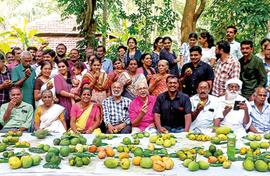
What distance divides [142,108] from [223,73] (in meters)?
1.40

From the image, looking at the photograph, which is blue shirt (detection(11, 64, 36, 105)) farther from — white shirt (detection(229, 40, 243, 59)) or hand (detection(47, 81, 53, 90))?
white shirt (detection(229, 40, 243, 59))

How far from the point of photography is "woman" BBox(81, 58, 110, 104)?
5.87m

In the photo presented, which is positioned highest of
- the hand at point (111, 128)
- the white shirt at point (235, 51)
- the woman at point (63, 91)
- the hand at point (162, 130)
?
the white shirt at point (235, 51)

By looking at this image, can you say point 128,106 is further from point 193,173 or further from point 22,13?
point 22,13

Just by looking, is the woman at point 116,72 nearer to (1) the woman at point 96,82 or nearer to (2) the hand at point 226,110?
(1) the woman at point 96,82

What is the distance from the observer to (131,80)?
6.01m

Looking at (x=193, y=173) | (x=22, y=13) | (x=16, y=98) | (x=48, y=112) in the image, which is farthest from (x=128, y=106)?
(x=22, y=13)

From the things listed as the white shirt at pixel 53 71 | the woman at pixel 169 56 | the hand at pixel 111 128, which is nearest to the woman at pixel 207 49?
the woman at pixel 169 56

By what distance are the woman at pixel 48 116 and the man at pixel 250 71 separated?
2.75m

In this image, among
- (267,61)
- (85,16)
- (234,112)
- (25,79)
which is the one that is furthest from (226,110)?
(85,16)

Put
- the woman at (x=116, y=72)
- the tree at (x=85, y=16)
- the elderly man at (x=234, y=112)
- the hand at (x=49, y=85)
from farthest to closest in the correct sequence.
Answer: the tree at (x=85, y=16) → the woman at (x=116, y=72) → the hand at (x=49, y=85) → the elderly man at (x=234, y=112)

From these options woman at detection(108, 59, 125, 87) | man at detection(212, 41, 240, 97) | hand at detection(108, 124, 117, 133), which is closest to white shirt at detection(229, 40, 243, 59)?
man at detection(212, 41, 240, 97)

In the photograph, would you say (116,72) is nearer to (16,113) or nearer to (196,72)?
(196,72)

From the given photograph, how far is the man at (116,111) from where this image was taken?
5431mm
